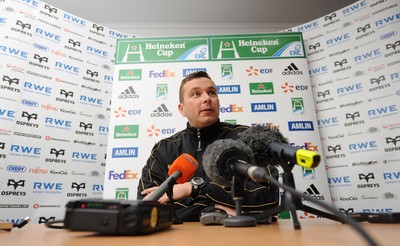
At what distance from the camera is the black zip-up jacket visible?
956 mm

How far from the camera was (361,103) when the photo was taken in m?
2.50

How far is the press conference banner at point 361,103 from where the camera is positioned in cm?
231

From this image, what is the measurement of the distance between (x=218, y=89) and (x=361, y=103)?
1.49 m

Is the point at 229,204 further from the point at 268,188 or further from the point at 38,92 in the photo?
the point at 38,92

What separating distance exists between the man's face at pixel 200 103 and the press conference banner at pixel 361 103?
65.3 inches

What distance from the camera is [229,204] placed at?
0.92 metres

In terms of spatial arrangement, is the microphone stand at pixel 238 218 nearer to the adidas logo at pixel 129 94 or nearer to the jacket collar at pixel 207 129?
the jacket collar at pixel 207 129

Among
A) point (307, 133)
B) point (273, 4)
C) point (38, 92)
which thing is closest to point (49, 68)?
point (38, 92)

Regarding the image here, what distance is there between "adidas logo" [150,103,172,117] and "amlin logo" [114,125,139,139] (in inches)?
8.9

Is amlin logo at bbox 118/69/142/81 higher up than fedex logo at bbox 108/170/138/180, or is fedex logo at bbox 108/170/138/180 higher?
amlin logo at bbox 118/69/142/81

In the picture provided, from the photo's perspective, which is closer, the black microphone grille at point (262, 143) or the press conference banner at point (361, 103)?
the black microphone grille at point (262, 143)

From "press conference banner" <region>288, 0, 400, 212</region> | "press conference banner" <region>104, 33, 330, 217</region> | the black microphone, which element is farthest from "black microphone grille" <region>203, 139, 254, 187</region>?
"press conference banner" <region>288, 0, 400, 212</region>

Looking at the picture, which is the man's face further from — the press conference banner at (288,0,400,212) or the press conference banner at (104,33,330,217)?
the press conference banner at (288,0,400,212)

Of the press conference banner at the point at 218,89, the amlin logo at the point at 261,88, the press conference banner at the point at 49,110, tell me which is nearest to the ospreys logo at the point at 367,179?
the press conference banner at the point at 218,89
